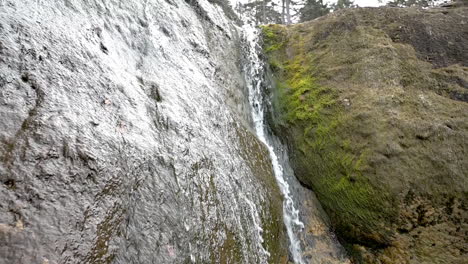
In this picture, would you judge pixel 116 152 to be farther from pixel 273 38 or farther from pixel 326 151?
pixel 273 38

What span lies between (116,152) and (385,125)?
20.9ft

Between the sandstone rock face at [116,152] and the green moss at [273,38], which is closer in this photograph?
the sandstone rock face at [116,152]

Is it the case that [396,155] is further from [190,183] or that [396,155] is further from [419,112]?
[190,183]

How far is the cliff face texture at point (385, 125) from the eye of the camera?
6000mm

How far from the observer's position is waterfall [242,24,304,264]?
6.81 metres

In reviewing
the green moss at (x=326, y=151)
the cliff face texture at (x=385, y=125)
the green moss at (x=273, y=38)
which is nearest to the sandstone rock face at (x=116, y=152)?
the green moss at (x=326, y=151)

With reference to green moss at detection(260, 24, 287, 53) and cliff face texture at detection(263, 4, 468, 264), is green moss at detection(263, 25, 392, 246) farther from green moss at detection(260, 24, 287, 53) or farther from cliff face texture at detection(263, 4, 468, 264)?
green moss at detection(260, 24, 287, 53)

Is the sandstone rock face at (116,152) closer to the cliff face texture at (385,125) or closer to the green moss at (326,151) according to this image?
the green moss at (326,151)

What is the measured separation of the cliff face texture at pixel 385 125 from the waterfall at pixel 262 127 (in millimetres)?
511

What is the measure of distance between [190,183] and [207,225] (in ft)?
2.41

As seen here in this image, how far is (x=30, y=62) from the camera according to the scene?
11.8 ft

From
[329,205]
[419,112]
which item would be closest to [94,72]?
[329,205]

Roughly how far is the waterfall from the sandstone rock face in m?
0.54

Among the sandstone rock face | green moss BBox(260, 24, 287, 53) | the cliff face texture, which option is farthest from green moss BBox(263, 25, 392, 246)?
the sandstone rock face
